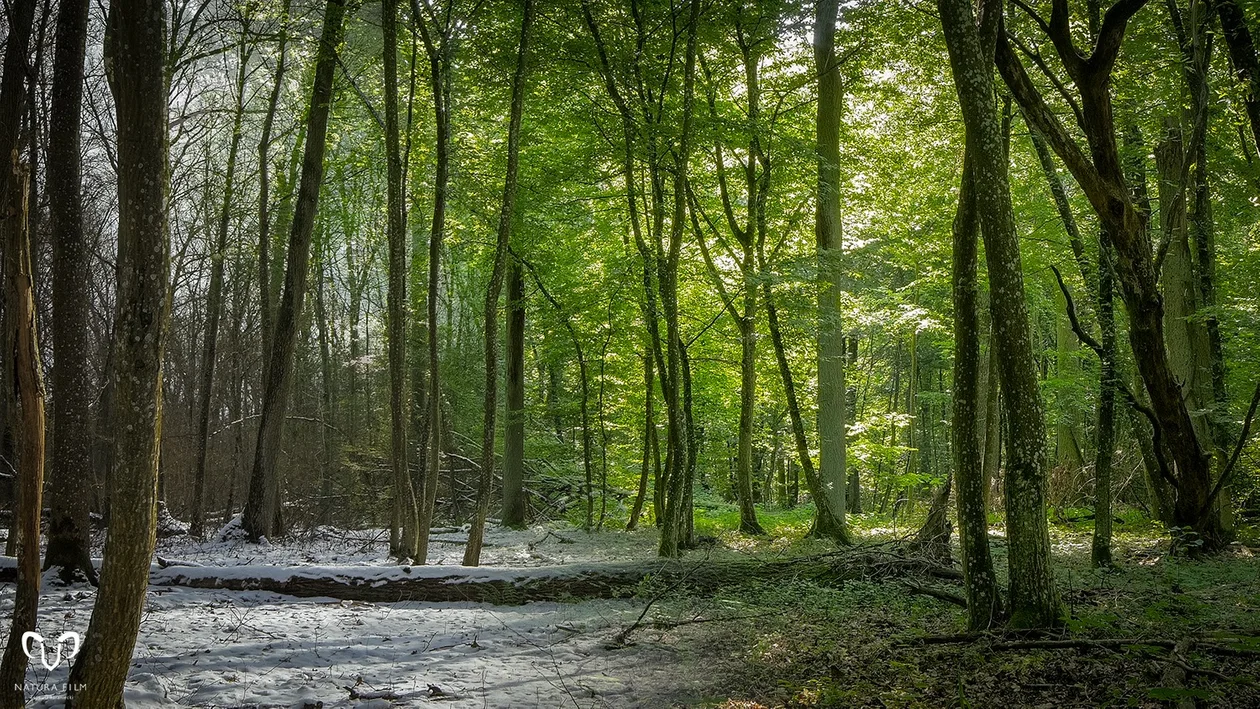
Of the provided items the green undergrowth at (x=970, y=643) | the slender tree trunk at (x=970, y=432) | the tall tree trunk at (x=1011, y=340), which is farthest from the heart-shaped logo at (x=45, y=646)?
the tall tree trunk at (x=1011, y=340)

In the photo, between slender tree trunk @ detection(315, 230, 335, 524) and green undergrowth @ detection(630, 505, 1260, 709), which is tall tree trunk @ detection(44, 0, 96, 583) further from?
slender tree trunk @ detection(315, 230, 335, 524)

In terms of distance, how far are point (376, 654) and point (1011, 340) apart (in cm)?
546

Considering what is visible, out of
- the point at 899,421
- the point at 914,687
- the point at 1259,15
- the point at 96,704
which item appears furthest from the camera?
the point at 899,421

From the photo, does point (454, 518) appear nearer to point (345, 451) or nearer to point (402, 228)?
point (345, 451)

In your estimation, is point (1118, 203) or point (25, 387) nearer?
point (25, 387)

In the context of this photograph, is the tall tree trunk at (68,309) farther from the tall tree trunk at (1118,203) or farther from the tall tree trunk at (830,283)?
the tall tree trunk at (830,283)

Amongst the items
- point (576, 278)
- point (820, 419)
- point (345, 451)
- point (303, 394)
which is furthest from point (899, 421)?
point (303, 394)

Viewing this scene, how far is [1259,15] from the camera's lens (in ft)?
23.0

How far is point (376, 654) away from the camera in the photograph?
5.96m

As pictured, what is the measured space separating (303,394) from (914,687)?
68.3 ft

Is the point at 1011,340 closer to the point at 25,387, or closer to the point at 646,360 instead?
the point at 25,387

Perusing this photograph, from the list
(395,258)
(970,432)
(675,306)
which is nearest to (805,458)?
(675,306)

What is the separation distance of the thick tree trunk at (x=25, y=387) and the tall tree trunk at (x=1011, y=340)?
6.10 meters

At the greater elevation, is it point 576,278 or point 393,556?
point 576,278
